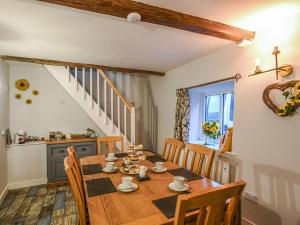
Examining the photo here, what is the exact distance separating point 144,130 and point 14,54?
3105mm

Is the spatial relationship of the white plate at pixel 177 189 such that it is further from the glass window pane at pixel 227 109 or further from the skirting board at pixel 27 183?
the skirting board at pixel 27 183

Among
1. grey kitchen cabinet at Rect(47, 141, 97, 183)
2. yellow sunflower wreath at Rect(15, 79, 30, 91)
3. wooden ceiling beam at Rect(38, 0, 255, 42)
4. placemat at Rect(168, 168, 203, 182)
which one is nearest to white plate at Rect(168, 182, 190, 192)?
placemat at Rect(168, 168, 203, 182)

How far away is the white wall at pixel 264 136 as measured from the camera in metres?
1.70

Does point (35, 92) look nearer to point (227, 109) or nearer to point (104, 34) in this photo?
point (104, 34)

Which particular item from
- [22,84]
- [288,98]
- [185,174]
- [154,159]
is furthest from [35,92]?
[288,98]

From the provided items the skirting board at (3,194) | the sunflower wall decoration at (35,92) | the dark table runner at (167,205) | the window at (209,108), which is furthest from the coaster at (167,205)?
the sunflower wall decoration at (35,92)

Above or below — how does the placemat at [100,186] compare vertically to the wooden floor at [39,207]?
above

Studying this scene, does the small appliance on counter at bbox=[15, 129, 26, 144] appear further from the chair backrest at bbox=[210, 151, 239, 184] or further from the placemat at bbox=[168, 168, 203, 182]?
the chair backrest at bbox=[210, 151, 239, 184]

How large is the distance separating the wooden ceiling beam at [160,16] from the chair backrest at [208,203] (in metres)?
1.48

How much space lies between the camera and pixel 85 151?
11.3ft

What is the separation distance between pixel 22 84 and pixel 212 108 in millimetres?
3715

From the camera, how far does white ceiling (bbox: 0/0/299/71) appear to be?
5.26 feet

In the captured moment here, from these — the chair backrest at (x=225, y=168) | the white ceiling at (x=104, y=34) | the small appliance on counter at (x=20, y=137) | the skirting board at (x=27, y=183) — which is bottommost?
the skirting board at (x=27, y=183)

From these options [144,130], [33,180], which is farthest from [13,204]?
[144,130]
